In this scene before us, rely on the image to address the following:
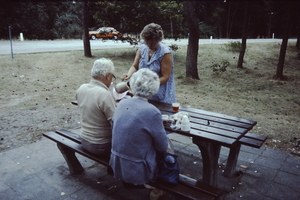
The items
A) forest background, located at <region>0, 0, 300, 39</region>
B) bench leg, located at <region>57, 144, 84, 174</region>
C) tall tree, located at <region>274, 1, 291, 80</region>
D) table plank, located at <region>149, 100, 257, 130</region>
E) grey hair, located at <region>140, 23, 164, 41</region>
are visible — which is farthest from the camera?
forest background, located at <region>0, 0, 300, 39</region>

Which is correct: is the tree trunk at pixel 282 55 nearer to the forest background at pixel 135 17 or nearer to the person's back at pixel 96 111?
the forest background at pixel 135 17

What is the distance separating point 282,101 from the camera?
778 centimetres

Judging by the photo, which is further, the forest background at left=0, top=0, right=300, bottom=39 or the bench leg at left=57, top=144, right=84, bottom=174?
the forest background at left=0, top=0, right=300, bottom=39

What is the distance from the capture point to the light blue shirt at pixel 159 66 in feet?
11.2

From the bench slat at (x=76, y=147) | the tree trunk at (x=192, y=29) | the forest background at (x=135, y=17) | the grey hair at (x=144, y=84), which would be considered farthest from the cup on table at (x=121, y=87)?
the forest background at (x=135, y=17)

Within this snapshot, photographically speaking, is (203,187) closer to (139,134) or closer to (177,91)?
(139,134)

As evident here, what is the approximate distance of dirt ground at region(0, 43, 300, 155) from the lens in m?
4.96

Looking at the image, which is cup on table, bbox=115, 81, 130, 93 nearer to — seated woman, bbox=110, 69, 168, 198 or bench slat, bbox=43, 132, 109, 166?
bench slat, bbox=43, 132, 109, 166

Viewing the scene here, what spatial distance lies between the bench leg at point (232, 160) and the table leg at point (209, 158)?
41 cm

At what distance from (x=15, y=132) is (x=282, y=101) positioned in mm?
7230

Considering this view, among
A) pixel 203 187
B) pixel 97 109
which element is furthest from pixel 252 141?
pixel 97 109

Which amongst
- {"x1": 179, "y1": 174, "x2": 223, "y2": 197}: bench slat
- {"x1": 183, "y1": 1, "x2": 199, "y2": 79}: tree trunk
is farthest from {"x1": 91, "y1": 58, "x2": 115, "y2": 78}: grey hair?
{"x1": 183, "y1": 1, "x2": 199, "y2": 79}: tree trunk

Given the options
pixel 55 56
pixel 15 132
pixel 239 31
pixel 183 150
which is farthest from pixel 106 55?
pixel 239 31

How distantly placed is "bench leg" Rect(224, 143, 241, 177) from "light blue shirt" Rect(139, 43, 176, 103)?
1.09m
